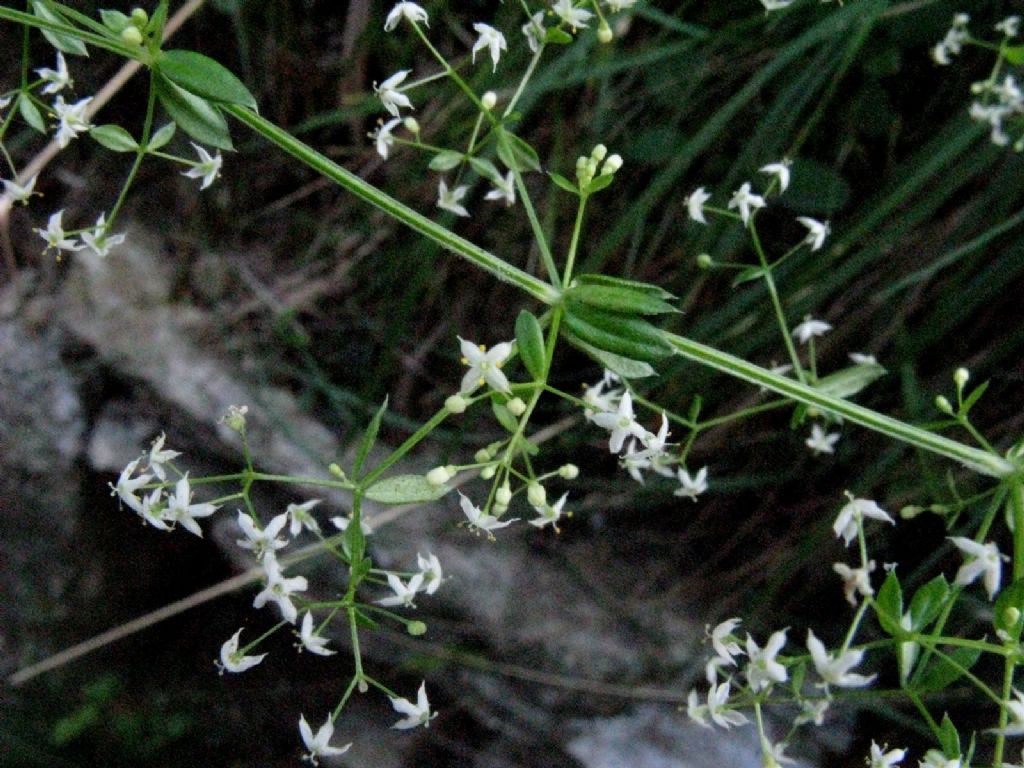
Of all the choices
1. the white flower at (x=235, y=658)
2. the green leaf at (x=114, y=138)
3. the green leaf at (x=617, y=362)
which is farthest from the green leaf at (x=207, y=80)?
the white flower at (x=235, y=658)

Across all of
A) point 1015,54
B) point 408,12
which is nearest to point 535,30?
point 408,12

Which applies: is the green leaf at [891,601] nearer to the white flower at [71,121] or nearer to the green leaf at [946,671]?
the green leaf at [946,671]

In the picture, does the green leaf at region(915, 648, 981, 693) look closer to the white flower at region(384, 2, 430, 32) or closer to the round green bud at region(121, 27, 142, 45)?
the white flower at region(384, 2, 430, 32)

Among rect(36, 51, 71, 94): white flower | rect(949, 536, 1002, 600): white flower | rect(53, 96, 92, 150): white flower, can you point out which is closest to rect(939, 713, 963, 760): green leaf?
rect(949, 536, 1002, 600): white flower

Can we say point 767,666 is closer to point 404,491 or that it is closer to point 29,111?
point 404,491

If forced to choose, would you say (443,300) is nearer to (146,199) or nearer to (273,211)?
(273,211)

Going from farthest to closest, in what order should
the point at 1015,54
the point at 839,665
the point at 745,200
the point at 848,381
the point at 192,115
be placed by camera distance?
the point at 1015,54 < the point at 745,200 < the point at 848,381 < the point at 192,115 < the point at 839,665

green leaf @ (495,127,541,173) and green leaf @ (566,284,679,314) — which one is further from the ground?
green leaf @ (495,127,541,173)
